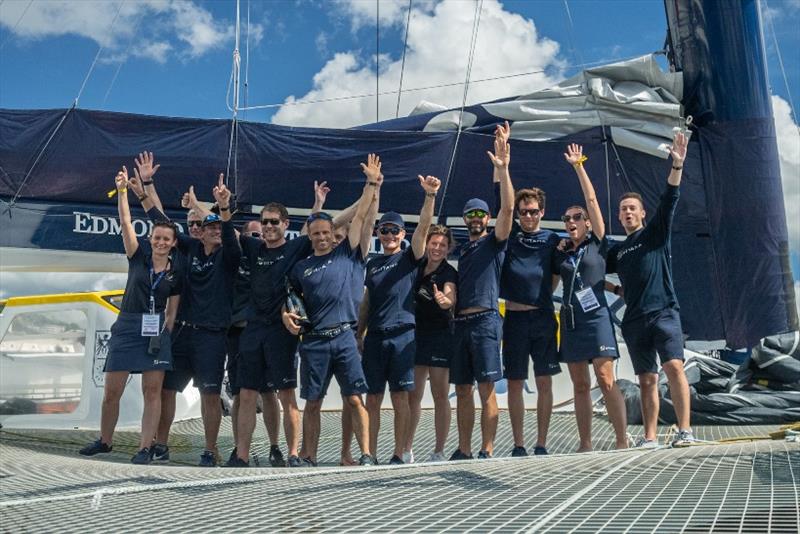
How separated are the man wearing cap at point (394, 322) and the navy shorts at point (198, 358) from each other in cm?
88

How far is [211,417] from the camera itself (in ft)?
16.3

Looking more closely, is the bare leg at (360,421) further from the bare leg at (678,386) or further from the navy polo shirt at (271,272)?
the bare leg at (678,386)

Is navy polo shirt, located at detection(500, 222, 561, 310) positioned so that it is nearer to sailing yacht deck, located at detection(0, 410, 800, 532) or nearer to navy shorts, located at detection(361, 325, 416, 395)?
navy shorts, located at detection(361, 325, 416, 395)

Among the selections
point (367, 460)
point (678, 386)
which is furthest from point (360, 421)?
point (678, 386)

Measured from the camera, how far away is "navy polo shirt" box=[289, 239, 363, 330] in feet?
14.9

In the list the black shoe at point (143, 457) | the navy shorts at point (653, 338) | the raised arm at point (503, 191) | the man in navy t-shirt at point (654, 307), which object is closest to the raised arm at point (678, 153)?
the man in navy t-shirt at point (654, 307)

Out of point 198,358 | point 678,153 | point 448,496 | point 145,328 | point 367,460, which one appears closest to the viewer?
point 448,496

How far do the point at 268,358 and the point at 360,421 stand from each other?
632mm

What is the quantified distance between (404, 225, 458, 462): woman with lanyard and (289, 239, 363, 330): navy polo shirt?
449 millimetres

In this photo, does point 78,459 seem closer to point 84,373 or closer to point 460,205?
point 84,373

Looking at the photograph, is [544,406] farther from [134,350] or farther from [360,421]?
[134,350]

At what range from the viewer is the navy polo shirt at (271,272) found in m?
4.75

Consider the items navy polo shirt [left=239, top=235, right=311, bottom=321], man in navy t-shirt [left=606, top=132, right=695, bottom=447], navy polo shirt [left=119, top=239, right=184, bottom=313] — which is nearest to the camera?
man in navy t-shirt [left=606, top=132, right=695, bottom=447]

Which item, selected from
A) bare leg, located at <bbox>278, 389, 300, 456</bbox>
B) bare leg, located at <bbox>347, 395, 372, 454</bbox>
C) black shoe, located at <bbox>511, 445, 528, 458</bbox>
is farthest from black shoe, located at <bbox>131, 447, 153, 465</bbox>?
black shoe, located at <bbox>511, 445, 528, 458</bbox>
